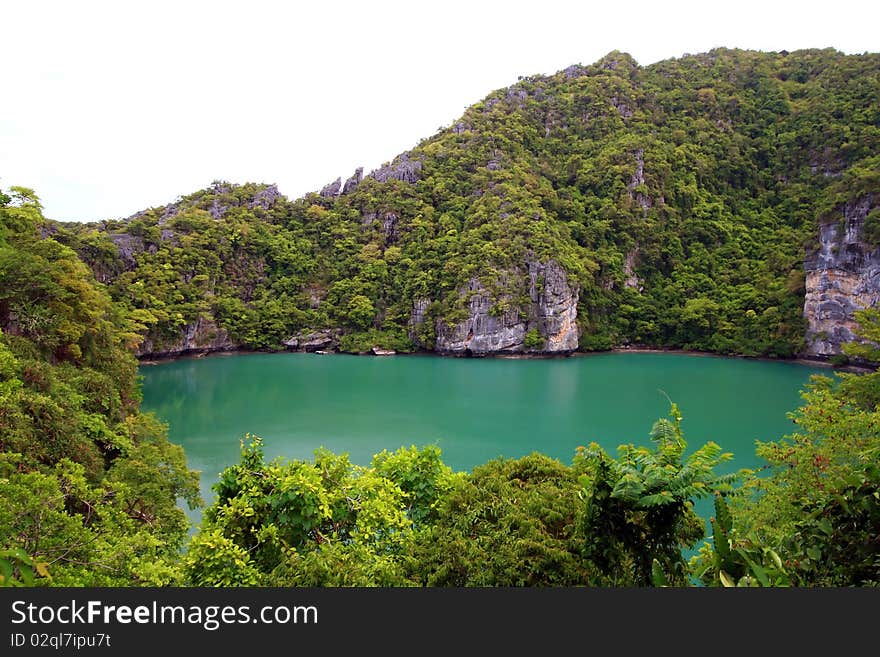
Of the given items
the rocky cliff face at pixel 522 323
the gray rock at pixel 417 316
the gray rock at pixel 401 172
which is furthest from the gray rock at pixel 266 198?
the rocky cliff face at pixel 522 323

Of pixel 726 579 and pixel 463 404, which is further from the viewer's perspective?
pixel 463 404

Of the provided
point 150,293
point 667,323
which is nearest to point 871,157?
point 667,323

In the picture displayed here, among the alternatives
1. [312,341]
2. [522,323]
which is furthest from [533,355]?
[312,341]

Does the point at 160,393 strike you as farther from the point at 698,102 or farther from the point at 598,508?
the point at 698,102

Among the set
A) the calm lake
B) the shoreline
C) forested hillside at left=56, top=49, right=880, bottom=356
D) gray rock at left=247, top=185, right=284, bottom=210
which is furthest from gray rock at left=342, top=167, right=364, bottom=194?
the calm lake

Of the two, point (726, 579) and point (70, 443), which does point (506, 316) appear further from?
point (726, 579)

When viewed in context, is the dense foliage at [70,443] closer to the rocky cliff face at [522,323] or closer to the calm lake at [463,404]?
the calm lake at [463,404]
